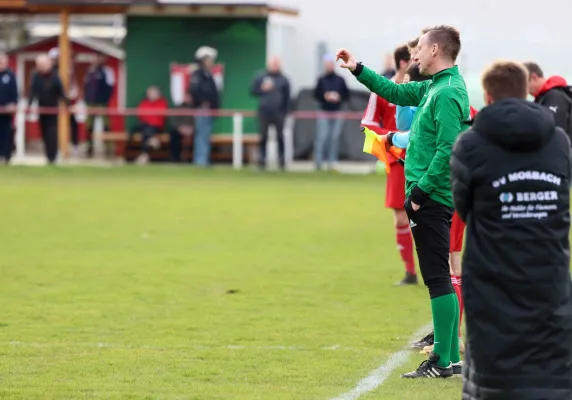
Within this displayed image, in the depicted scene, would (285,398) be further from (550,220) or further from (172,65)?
(172,65)

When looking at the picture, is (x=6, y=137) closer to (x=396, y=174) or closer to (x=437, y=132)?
(x=396, y=174)

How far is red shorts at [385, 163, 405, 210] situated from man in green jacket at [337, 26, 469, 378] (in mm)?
3445

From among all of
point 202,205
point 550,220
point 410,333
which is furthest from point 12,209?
point 550,220

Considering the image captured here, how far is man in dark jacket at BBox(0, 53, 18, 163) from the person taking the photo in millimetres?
27438

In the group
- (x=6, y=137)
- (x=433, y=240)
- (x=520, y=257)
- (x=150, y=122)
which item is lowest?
(x=6, y=137)

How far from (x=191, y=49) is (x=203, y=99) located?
10.8 feet

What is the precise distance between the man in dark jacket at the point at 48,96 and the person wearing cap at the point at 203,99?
2708mm

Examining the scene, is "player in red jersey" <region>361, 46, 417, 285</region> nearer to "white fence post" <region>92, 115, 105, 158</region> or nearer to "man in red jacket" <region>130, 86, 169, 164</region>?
"man in red jacket" <region>130, 86, 169, 164</region>

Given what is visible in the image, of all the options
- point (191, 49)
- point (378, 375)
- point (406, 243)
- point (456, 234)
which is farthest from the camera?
point (191, 49)

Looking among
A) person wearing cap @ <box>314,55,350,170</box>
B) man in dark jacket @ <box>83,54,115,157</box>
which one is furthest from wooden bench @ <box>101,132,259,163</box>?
person wearing cap @ <box>314,55,350,170</box>

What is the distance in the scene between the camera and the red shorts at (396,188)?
37.4 ft

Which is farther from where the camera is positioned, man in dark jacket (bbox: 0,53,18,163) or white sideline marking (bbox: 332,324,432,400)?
man in dark jacket (bbox: 0,53,18,163)

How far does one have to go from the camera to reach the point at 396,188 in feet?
37.7

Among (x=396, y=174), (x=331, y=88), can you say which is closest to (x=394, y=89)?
(x=396, y=174)
